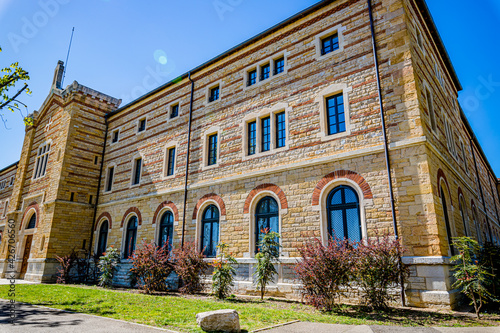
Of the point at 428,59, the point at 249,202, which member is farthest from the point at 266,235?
the point at 428,59

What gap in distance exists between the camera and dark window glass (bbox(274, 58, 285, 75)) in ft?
43.4

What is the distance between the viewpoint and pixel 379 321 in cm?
670

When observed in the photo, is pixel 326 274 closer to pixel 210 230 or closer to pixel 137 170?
pixel 210 230

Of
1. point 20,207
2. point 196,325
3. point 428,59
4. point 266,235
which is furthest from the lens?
point 20,207

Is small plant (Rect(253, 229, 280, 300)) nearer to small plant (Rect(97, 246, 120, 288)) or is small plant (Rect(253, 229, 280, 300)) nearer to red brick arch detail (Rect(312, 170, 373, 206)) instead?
red brick arch detail (Rect(312, 170, 373, 206))

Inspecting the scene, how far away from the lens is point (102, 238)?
19.3m

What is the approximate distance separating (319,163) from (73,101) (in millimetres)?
18084

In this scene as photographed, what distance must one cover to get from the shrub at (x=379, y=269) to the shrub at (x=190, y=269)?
6.37 metres

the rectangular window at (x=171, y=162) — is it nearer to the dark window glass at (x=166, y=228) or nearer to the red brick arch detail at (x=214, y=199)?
the dark window glass at (x=166, y=228)

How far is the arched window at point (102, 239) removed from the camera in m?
18.9

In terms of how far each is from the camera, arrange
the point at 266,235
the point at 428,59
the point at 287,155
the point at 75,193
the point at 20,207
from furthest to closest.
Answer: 1. the point at 20,207
2. the point at 75,193
3. the point at 428,59
4. the point at 287,155
5. the point at 266,235

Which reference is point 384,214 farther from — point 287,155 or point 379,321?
point 287,155

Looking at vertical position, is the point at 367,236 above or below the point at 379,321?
above

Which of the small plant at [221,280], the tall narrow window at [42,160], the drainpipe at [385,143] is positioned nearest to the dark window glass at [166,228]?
the small plant at [221,280]
